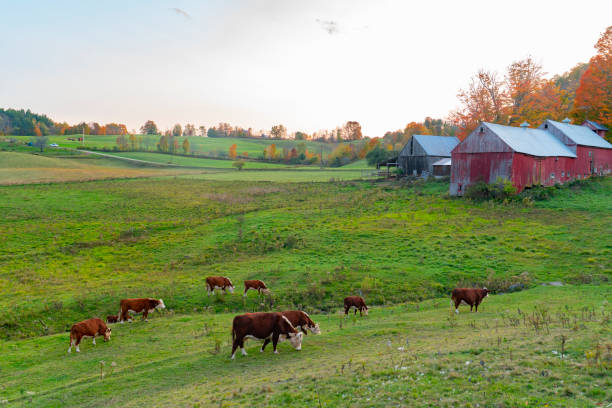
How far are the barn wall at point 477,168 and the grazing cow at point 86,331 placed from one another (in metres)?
40.9

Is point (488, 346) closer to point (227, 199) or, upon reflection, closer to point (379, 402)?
point (379, 402)

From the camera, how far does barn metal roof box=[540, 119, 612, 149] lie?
50938mm

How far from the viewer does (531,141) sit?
46750mm

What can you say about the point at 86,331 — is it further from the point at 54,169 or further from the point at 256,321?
the point at 54,169

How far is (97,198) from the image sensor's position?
5197 centimetres

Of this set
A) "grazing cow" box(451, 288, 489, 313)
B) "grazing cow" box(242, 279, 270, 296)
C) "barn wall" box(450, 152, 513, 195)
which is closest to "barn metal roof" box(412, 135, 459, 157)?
"barn wall" box(450, 152, 513, 195)

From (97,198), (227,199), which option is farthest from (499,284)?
(97,198)

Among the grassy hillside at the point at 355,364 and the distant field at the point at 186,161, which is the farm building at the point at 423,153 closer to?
the grassy hillside at the point at 355,364

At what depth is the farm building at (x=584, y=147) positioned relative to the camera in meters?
50.1

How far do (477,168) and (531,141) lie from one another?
8.02 m

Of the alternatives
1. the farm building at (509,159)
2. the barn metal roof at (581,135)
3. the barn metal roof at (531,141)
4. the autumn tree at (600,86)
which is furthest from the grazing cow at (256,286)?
the autumn tree at (600,86)

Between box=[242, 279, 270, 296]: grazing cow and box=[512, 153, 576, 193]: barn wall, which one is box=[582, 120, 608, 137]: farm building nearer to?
box=[512, 153, 576, 193]: barn wall

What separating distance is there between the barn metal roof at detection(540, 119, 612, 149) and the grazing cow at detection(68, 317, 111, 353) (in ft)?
184

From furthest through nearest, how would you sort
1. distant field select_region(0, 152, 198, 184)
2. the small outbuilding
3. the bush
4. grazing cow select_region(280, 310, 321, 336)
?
1. distant field select_region(0, 152, 198, 184)
2. the small outbuilding
3. the bush
4. grazing cow select_region(280, 310, 321, 336)
